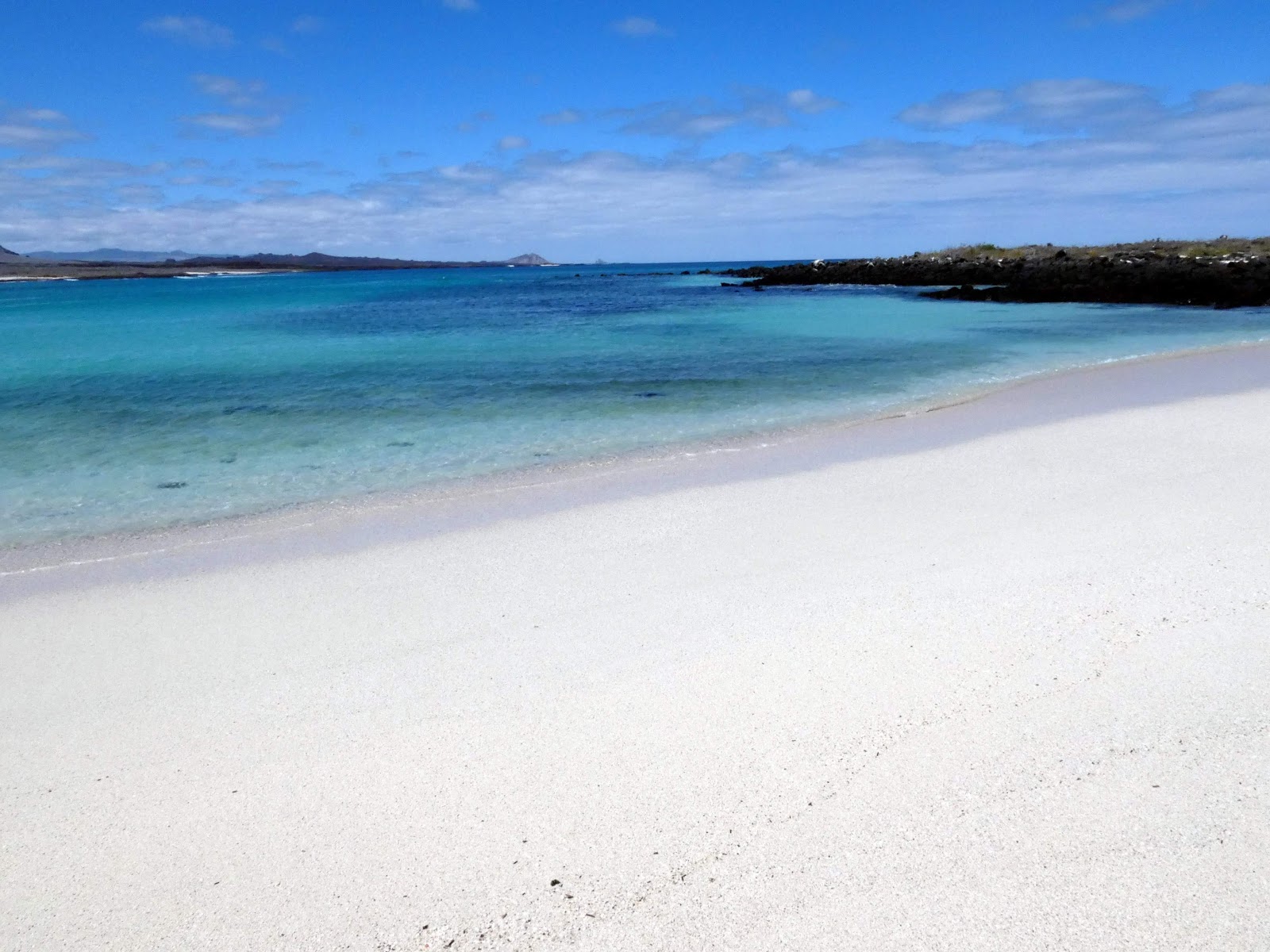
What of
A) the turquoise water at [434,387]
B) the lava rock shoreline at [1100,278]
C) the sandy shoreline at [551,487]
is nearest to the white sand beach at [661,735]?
the sandy shoreline at [551,487]

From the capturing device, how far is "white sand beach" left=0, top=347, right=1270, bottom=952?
2.65 meters

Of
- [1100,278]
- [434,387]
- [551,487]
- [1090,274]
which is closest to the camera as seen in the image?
[551,487]

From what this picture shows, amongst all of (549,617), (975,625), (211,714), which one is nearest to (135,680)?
(211,714)

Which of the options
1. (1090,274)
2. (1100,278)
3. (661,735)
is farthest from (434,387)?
(1090,274)

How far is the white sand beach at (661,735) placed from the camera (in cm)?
265

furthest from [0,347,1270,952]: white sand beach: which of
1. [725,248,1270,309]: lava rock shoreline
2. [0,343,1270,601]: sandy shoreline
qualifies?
[725,248,1270,309]: lava rock shoreline

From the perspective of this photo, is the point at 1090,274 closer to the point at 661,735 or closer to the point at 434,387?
the point at 434,387

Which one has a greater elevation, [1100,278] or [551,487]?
[1100,278]

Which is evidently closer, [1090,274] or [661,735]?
[661,735]

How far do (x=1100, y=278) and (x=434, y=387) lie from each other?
3219 cm

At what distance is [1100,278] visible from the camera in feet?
118

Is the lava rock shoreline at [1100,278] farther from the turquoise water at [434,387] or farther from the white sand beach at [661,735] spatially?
the white sand beach at [661,735]

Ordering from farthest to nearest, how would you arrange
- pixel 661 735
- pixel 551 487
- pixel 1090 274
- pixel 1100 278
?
pixel 1090 274
pixel 1100 278
pixel 551 487
pixel 661 735

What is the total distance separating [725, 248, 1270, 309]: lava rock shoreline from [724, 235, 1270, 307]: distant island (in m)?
0.04
